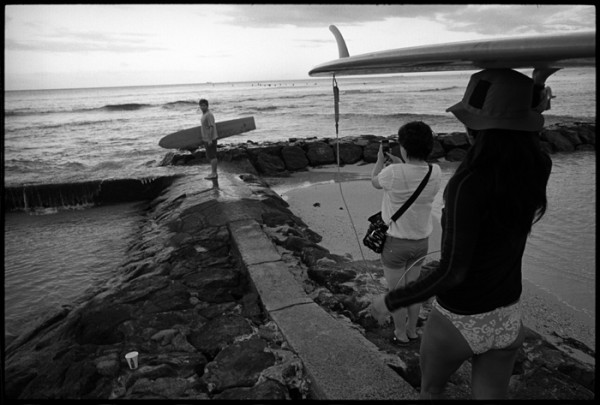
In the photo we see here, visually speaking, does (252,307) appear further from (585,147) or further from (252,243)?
(585,147)

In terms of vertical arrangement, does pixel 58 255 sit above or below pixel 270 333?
below

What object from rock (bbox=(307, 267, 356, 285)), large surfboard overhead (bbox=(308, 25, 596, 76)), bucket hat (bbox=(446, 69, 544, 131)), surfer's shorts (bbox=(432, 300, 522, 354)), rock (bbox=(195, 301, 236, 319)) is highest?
large surfboard overhead (bbox=(308, 25, 596, 76))

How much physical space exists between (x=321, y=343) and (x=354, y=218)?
4654 millimetres

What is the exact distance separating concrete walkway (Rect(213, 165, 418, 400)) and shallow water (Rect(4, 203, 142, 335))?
2540mm

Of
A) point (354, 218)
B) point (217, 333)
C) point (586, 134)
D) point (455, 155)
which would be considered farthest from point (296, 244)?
point (586, 134)

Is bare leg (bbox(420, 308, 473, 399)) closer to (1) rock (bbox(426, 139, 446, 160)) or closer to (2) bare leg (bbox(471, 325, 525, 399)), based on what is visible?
(2) bare leg (bbox(471, 325, 525, 399))

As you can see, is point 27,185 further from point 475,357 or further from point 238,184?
point 475,357

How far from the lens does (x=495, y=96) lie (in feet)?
4.66

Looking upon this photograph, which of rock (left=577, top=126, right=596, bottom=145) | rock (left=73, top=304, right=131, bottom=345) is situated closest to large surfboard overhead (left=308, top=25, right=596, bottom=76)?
rock (left=73, top=304, right=131, bottom=345)

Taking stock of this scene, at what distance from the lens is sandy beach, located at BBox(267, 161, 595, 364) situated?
13.2ft

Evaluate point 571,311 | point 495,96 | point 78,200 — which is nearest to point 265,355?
point 495,96

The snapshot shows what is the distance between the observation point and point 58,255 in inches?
265

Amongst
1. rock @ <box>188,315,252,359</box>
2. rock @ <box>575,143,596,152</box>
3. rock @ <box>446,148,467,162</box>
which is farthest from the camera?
rock @ <box>575,143,596,152</box>

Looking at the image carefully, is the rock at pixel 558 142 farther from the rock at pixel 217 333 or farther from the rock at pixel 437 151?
the rock at pixel 217 333
